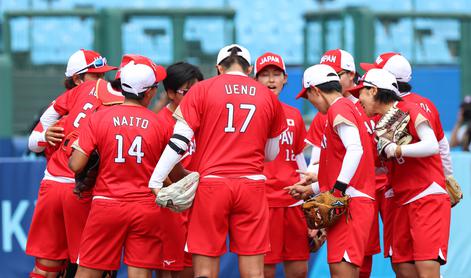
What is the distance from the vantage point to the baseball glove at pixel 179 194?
756 cm

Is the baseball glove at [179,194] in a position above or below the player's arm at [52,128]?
below

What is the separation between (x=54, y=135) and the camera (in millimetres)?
8719

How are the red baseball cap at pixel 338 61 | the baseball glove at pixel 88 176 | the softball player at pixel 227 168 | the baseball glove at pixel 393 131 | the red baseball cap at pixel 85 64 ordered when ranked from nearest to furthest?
the softball player at pixel 227 168 < the baseball glove at pixel 88 176 < the baseball glove at pixel 393 131 < the red baseball cap at pixel 85 64 < the red baseball cap at pixel 338 61

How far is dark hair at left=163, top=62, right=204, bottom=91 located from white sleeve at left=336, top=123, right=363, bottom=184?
1.87m

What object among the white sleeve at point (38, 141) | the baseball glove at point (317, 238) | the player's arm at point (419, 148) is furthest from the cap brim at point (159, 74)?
the baseball glove at point (317, 238)

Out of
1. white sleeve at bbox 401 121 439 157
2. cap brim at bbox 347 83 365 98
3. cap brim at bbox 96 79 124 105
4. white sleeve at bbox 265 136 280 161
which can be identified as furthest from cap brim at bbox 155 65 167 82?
white sleeve at bbox 401 121 439 157

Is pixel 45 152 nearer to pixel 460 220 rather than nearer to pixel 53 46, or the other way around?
pixel 460 220

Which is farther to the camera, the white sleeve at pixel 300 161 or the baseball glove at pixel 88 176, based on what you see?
the white sleeve at pixel 300 161

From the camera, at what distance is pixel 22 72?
60.0ft

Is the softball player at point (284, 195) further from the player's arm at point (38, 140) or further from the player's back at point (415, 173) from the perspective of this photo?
the player's arm at point (38, 140)

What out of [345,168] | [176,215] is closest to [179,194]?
[176,215]

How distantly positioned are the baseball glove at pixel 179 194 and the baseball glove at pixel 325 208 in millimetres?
988

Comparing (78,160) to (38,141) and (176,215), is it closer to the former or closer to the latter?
(176,215)

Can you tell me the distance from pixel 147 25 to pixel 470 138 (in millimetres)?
6118
